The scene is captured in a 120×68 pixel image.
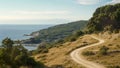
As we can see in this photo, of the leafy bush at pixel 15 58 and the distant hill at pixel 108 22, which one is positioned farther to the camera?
the distant hill at pixel 108 22

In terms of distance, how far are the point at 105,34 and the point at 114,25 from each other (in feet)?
28.6

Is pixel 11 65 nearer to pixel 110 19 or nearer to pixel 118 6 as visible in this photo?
pixel 110 19

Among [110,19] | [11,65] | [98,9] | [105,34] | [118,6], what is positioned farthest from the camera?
[98,9]

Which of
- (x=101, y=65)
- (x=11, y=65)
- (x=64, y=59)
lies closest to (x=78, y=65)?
(x=101, y=65)

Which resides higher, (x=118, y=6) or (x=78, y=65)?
(x=118, y=6)

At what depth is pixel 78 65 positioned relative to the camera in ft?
182

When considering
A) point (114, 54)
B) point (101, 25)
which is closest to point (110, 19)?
point (101, 25)

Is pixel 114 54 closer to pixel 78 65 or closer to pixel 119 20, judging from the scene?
pixel 78 65

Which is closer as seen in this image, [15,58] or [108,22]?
[15,58]

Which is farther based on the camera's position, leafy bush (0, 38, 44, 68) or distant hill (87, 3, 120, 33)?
distant hill (87, 3, 120, 33)

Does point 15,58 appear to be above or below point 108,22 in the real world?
below

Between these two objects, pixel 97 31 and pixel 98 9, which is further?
pixel 98 9

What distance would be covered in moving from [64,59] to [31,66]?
10.5m

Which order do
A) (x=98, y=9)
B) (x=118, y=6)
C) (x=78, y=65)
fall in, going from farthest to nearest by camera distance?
(x=98, y=9), (x=118, y=6), (x=78, y=65)
